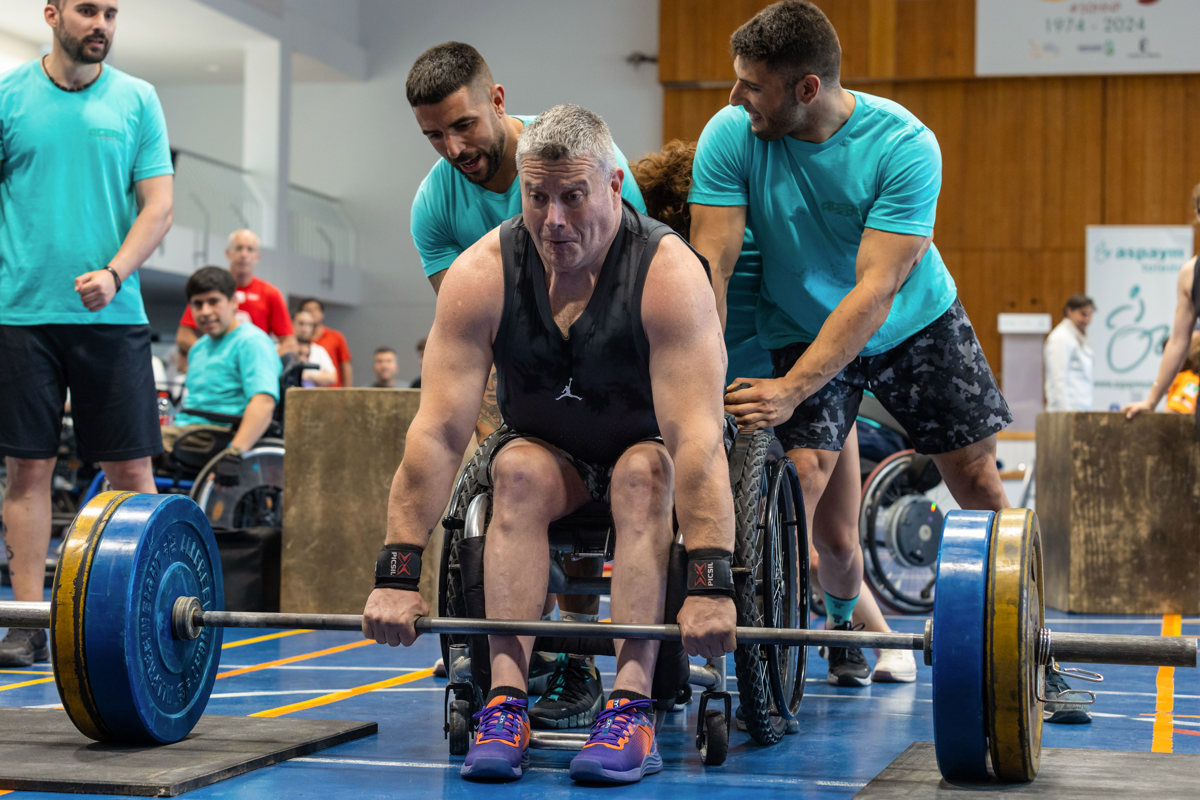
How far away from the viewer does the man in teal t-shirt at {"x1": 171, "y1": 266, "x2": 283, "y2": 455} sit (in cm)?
529

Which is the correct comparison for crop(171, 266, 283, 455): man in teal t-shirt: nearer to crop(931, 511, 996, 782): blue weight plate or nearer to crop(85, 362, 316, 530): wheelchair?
crop(85, 362, 316, 530): wheelchair

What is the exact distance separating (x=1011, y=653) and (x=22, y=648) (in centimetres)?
254

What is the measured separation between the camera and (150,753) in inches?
91.8

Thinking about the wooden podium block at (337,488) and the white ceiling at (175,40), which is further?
the white ceiling at (175,40)

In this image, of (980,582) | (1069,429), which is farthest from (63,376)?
(1069,429)

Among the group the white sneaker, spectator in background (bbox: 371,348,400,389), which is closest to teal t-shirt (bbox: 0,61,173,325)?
the white sneaker

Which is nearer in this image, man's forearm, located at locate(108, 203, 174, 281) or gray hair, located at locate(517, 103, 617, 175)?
gray hair, located at locate(517, 103, 617, 175)

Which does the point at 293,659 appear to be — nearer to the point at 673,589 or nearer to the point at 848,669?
the point at 848,669

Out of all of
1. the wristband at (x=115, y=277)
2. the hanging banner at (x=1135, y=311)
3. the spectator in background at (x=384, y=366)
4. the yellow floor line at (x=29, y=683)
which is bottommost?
the yellow floor line at (x=29, y=683)

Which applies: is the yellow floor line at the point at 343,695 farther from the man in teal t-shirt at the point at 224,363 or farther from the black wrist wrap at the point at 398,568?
the man in teal t-shirt at the point at 224,363

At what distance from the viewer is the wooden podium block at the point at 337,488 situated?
4371mm

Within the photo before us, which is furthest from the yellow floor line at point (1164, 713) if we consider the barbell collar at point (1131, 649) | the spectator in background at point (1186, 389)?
the spectator in background at point (1186, 389)

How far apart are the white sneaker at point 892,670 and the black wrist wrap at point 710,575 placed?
139 centimetres

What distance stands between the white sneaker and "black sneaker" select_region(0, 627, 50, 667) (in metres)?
2.17
